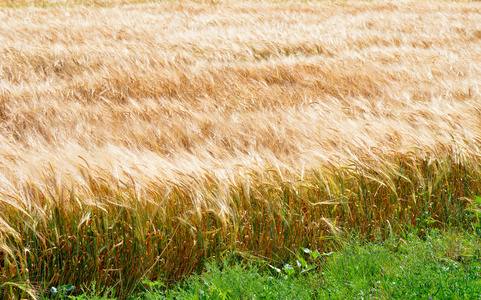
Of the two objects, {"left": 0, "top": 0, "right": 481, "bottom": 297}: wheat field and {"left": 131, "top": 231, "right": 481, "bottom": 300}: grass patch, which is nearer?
{"left": 131, "top": 231, "right": 481, "bottom": 300}: grass patch

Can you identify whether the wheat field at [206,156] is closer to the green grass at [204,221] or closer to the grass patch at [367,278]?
the green grass at [204,221]

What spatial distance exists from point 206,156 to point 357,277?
0.96 m

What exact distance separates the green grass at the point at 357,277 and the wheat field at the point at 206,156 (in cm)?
13

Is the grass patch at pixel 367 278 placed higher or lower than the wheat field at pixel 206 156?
lower

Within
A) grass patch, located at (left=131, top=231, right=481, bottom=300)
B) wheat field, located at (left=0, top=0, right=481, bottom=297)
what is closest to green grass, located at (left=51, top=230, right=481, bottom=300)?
grass patch, located at (left=131, top=231, right=481, bottom=300)

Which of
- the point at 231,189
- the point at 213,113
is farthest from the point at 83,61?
the point at 231,189

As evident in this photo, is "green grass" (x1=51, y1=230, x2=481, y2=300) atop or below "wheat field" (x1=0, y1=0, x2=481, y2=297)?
below

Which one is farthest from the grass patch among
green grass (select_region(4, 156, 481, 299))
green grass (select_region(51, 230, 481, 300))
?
green grass (select_region(4, 156, 481, 299))

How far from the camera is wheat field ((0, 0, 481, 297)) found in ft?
6.45

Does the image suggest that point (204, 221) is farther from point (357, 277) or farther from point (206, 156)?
point (357, 277)

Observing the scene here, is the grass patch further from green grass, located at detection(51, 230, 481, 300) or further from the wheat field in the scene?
the wheat field

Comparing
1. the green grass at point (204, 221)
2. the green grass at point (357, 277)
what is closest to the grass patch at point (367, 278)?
the green grass at point (357, 277)

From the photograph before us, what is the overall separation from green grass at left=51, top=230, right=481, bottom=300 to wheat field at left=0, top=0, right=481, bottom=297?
125 millimetres

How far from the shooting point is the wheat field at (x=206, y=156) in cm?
196
